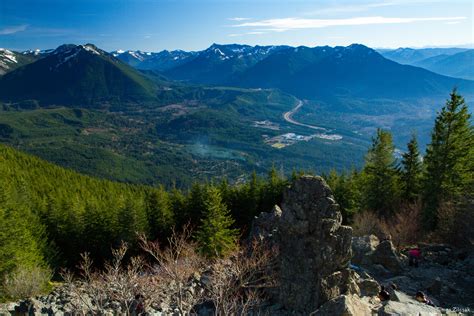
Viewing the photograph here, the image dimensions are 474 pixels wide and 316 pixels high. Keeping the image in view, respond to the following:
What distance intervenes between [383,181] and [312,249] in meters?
33.6

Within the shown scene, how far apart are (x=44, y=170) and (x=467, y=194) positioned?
121195mm

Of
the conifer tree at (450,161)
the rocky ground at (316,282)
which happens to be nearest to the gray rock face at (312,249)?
the rocky ground at (316,282)

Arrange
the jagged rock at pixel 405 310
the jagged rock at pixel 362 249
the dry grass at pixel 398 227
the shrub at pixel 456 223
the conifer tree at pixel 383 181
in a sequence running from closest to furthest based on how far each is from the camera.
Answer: the jagged rock at pixel 405 310 → the jagged rock at pixel 362 249 → the shrub at pixel 456 223 → the dry grass at pixel 398 227 → the conifer tree at pixel 383 181

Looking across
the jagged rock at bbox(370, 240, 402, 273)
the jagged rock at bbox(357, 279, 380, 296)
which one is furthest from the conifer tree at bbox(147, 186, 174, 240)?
the jagged rock at bbox(357, 279, 380, 296)

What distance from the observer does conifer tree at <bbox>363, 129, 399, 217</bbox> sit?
51.5 meters

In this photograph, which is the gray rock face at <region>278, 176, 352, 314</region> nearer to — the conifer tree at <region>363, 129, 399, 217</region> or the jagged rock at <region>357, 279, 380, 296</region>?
the jagged rock at <region>357, 279, 380, 296</region>

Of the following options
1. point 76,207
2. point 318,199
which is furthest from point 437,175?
point 76,207

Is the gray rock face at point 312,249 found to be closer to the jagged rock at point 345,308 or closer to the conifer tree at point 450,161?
the jagged rock at point 345,308

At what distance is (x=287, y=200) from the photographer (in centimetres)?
2347

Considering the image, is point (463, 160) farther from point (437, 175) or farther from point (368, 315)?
point (368, 315)

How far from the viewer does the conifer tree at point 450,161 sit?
41938mm

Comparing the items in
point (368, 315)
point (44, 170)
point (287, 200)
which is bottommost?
point (44, 170)

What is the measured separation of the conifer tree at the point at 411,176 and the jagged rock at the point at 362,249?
20859 millimetres

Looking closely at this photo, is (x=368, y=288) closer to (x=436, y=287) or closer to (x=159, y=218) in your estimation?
(x=436, y=287)
